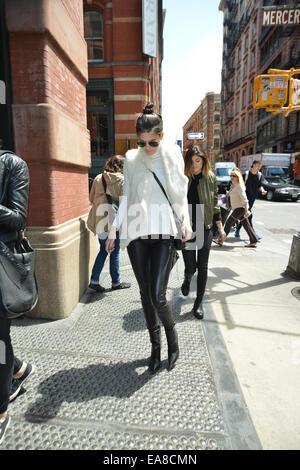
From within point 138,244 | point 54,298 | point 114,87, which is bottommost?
point 54,298

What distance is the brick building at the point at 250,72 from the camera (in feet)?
96.9

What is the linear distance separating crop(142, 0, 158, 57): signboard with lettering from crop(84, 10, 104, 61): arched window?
205cm

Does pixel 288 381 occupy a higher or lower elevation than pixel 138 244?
lower

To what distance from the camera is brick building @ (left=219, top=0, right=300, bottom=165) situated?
29.5 meters

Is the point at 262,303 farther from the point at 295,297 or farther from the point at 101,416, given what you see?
the point at 101,416

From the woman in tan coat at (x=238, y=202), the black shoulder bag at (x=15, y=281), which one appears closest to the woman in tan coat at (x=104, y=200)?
the black shoulder bag at (x=15, y=281)

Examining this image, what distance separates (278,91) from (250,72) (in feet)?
142

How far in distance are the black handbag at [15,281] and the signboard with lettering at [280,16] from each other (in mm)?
21931

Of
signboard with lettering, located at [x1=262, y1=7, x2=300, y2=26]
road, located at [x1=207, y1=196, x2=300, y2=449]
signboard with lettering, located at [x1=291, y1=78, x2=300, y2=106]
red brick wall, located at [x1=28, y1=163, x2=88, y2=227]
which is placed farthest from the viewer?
signboard with lettering, located at [x1=262, y1=7, x2=300, y2=26]

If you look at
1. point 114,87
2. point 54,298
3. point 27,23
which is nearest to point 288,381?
point 54,298

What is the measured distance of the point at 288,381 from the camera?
7.73 ft

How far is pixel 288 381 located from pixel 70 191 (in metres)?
3.07

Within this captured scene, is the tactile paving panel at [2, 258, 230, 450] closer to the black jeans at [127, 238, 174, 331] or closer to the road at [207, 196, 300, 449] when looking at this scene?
the road at [207, 196, 300, 449]

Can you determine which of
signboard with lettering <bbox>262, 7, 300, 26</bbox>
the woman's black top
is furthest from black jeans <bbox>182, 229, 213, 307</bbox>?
signboard with lettering <bbox>262, 7, 300, 26</bbox>
